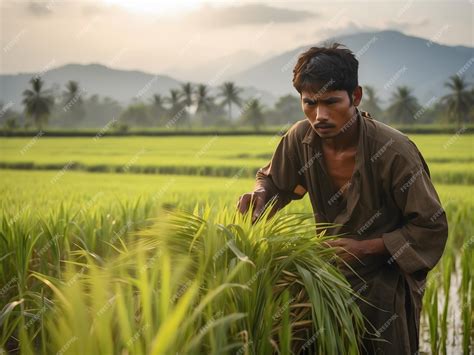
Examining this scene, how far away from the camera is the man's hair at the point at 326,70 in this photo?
86.7 inches

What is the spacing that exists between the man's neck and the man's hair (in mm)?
122

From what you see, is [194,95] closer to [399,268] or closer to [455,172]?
[455,172]

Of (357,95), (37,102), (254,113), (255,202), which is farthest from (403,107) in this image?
(255,202)

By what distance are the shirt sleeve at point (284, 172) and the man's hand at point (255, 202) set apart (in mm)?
112

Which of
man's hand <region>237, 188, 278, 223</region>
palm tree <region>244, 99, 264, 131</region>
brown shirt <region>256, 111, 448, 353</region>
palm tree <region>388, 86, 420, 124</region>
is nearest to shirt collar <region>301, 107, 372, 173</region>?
brown shirt <region>256, 111, 448, 353</region>

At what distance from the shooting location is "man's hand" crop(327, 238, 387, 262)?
2180 mm

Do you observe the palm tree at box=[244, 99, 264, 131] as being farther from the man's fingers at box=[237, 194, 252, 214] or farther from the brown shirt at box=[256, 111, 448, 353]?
the man's fingers at box=[237, 194, 252, 214]

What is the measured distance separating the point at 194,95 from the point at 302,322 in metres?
63.4

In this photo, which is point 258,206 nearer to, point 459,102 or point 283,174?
point 283,174

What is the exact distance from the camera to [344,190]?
2.48 metres

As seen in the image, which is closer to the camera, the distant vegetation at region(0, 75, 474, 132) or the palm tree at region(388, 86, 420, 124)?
the distant vegetation at region(0, 75, 474, 132)

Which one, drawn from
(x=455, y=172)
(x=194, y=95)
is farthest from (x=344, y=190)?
(x=194, y=95)

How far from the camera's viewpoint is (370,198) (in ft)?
7.68

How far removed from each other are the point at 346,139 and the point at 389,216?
353 mm
